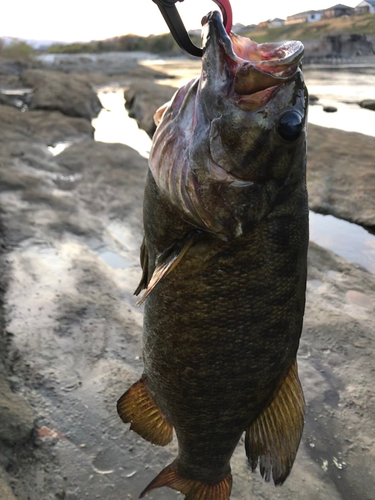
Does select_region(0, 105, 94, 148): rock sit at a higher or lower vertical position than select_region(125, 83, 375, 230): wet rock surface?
higher

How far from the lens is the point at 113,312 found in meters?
4.98

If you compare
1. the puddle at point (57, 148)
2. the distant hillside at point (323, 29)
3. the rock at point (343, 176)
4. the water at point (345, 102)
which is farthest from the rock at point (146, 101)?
the distant hillside at point (323, 29)

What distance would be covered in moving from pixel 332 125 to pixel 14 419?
15.1 meters

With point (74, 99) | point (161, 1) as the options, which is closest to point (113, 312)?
point (161, 1)

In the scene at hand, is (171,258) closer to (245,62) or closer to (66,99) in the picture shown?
(245,62)

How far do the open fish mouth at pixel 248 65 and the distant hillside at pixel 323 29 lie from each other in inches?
2546

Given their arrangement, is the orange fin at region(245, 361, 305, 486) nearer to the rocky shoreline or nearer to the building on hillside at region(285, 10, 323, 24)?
the rocky shoreline

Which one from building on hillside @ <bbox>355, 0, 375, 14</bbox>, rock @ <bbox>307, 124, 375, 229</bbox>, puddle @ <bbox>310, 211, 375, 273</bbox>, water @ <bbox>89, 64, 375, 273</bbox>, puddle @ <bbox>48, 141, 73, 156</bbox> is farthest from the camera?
building on hillside @ <bbox>355, 0, 375, 14</bbox>

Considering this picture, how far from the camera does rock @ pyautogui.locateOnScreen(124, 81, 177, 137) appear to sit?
15892 millimetres

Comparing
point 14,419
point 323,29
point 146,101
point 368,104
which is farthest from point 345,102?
point 323,29

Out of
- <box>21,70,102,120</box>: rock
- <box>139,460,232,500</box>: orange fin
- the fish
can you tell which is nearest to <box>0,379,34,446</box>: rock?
<box>139,460,232,500</box>: orange fin

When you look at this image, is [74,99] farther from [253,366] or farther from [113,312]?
[253,366]

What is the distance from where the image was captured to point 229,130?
1683mm

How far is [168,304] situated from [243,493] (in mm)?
1889
